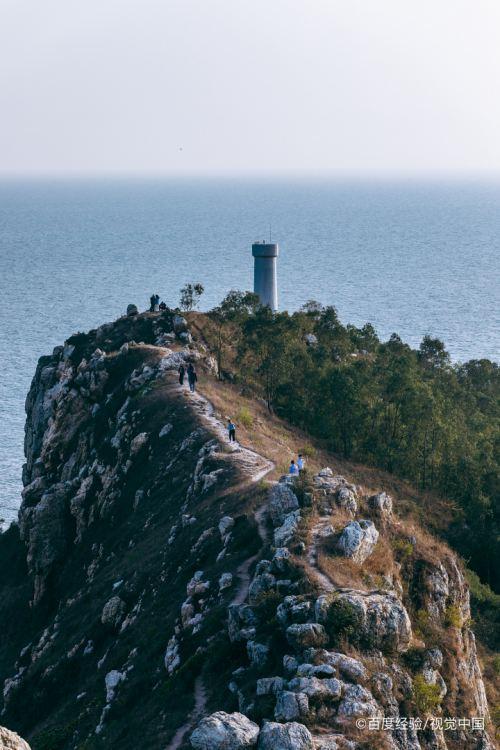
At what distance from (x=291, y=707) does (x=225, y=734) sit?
2538mm

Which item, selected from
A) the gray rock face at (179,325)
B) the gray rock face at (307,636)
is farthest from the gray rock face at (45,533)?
the gray rock face at (307,636)

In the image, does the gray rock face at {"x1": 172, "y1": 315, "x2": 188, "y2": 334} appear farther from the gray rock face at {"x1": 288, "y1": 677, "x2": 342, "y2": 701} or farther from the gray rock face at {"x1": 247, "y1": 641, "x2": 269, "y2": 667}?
the gray rock face at {"x1": 288, "y1": 677, "x2": 342, "y2": 701}

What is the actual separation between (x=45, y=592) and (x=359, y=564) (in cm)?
3441

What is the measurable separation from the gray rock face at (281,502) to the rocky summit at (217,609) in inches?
4.8

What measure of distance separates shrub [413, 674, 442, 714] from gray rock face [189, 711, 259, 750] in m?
7.33

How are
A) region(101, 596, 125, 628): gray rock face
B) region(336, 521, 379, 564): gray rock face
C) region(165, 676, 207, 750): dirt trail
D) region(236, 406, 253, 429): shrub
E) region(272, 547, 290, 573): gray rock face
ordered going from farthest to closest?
region(236, 406, 253, 429): shrub
region(101, 596, 125, 628): gray rock face
region(336, 521, 379, 564): gray rock face
region(272, 547, 290, 573): gray rock face
region(165, 676, 207, 750): dirt trail

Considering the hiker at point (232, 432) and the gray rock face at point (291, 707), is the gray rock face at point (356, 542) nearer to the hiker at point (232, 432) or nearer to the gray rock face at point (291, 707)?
the gray rock face at point (291, 707)

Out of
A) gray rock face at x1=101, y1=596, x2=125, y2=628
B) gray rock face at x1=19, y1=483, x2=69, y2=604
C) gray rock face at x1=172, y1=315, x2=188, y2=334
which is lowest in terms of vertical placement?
gray rock face at x1=19, y1=483, x2=69, y2=604

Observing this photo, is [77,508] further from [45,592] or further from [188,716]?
[188,716]

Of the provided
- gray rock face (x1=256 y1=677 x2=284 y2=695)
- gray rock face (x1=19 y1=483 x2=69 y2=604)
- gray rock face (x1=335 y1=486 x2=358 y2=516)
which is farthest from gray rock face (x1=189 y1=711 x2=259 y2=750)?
gray rock face (x1=19 y1=483 x2=69 y2=604)

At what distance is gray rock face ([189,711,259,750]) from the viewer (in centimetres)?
2638

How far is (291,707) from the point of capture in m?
27.9

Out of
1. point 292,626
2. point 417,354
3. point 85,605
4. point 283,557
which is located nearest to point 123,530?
point 85,605

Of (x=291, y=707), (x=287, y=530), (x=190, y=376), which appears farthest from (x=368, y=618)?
(x=190, y=376)
